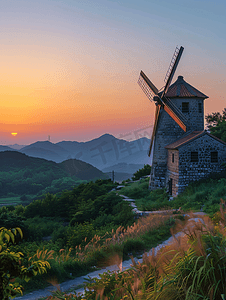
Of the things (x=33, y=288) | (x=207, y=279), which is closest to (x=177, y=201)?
(x=33, y=288)

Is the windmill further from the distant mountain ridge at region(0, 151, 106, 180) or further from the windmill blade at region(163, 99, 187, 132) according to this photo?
the distant mountain ridge at region(0, 151, 106, 180)

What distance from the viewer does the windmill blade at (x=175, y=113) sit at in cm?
2288

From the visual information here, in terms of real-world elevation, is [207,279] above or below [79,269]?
above

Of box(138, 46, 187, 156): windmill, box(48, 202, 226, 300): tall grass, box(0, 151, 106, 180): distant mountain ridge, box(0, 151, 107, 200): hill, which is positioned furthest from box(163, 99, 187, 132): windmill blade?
box(0, 151, 106, 180): distant mountain ridge

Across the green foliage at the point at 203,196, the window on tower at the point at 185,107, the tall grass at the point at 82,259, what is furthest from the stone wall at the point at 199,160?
the tall grass at the point at 82,259

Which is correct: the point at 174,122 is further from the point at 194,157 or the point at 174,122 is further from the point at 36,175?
the point at 36,175

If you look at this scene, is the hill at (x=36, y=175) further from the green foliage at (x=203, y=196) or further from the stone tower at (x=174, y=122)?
the green foliage at (x=203, y=196)

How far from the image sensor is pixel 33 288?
5934 millimetres

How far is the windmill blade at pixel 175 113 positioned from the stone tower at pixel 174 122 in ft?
1.73

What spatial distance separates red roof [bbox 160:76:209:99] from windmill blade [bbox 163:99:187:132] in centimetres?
104

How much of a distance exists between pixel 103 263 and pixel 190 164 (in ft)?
52.4

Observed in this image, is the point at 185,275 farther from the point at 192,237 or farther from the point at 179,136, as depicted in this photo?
the point at 179,136

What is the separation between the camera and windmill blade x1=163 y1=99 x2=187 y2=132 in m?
22.9

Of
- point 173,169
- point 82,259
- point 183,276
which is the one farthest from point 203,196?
point 183,276
